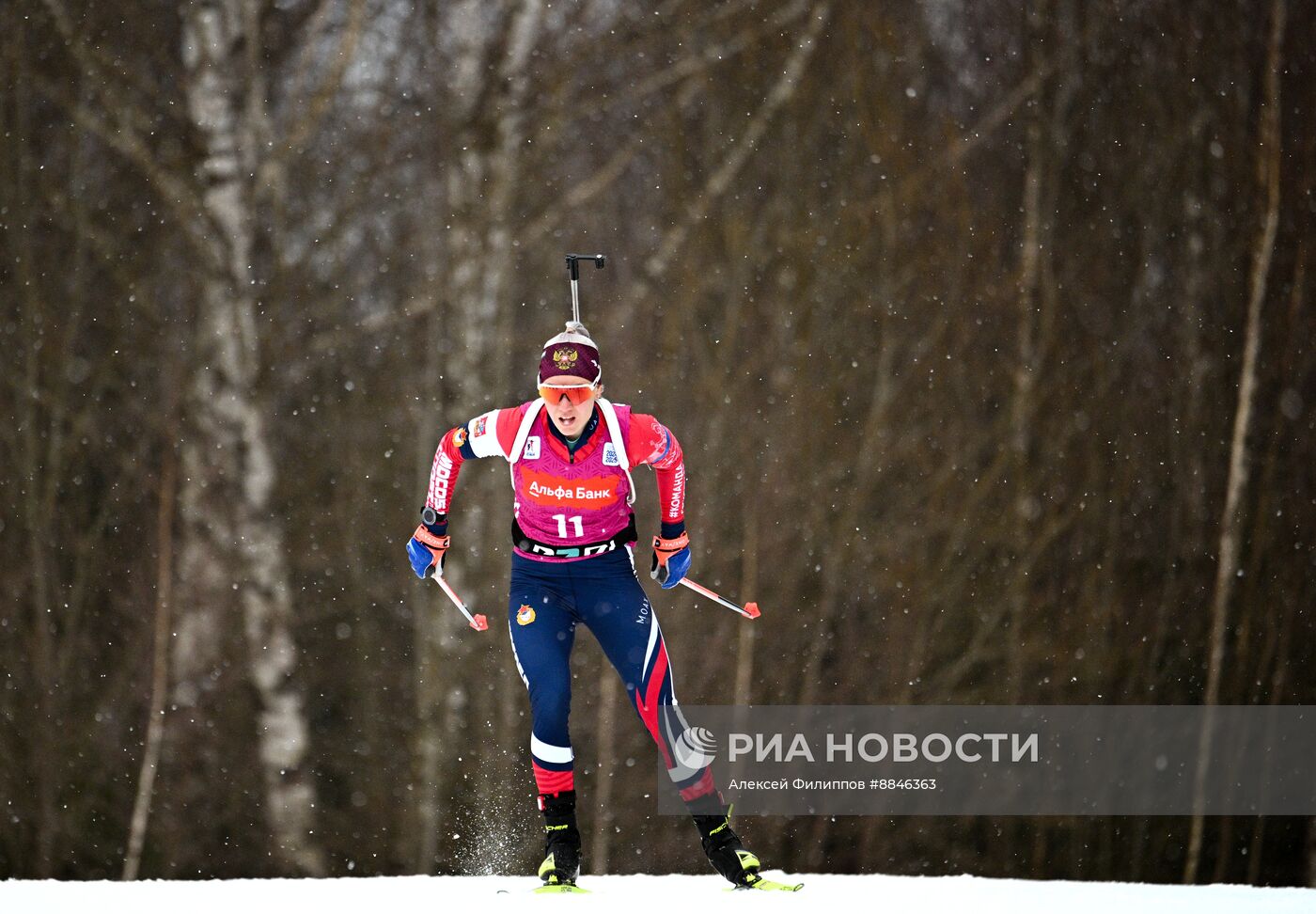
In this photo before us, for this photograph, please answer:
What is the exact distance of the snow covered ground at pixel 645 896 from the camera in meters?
3.30

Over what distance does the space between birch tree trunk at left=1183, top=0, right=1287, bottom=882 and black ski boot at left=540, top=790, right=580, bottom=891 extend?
3088 millimetres

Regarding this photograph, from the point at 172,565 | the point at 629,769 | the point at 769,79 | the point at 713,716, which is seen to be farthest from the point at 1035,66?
the point at 172,565

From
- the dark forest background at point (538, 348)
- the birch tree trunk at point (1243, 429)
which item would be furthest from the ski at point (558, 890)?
the birch tree trunk at point (1243, 429)

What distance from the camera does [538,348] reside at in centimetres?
434

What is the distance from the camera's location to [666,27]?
4352mm

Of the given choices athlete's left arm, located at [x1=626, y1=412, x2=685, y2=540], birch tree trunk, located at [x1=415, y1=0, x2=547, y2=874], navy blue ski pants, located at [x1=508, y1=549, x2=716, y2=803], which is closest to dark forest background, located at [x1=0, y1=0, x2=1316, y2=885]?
birch tree trunk, located at [x1=415, y1=0, x2=547, y2=874]

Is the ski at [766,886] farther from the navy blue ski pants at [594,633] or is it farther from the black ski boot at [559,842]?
the black ski boot at [559,842]

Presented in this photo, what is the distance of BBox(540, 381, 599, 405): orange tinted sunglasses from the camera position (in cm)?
299

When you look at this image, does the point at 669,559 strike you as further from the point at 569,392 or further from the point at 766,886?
the point at 766,886

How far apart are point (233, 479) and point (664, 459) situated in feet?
6.77

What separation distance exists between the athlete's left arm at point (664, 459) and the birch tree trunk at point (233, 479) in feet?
6.22

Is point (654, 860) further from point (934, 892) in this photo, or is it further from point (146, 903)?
point (146, 903)

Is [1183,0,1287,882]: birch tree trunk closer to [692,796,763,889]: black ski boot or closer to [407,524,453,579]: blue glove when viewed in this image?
[692,796,763,889]: black ski boot

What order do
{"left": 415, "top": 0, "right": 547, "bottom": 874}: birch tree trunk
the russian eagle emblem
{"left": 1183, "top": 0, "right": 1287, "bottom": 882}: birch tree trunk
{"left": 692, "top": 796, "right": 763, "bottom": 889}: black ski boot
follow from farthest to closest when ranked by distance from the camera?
1. {"left": 1183, "top": 0, "right": 1287, "bottom": 882}: birch tree trunk
2. {"left": 415, "top": 0, "right": 547, "bottom": 874}: birch tree trunk
3. {"left": 692, "top": 796, "right": 763, "bottom": 889}: black ski boot
4. the russian eagle emblem
